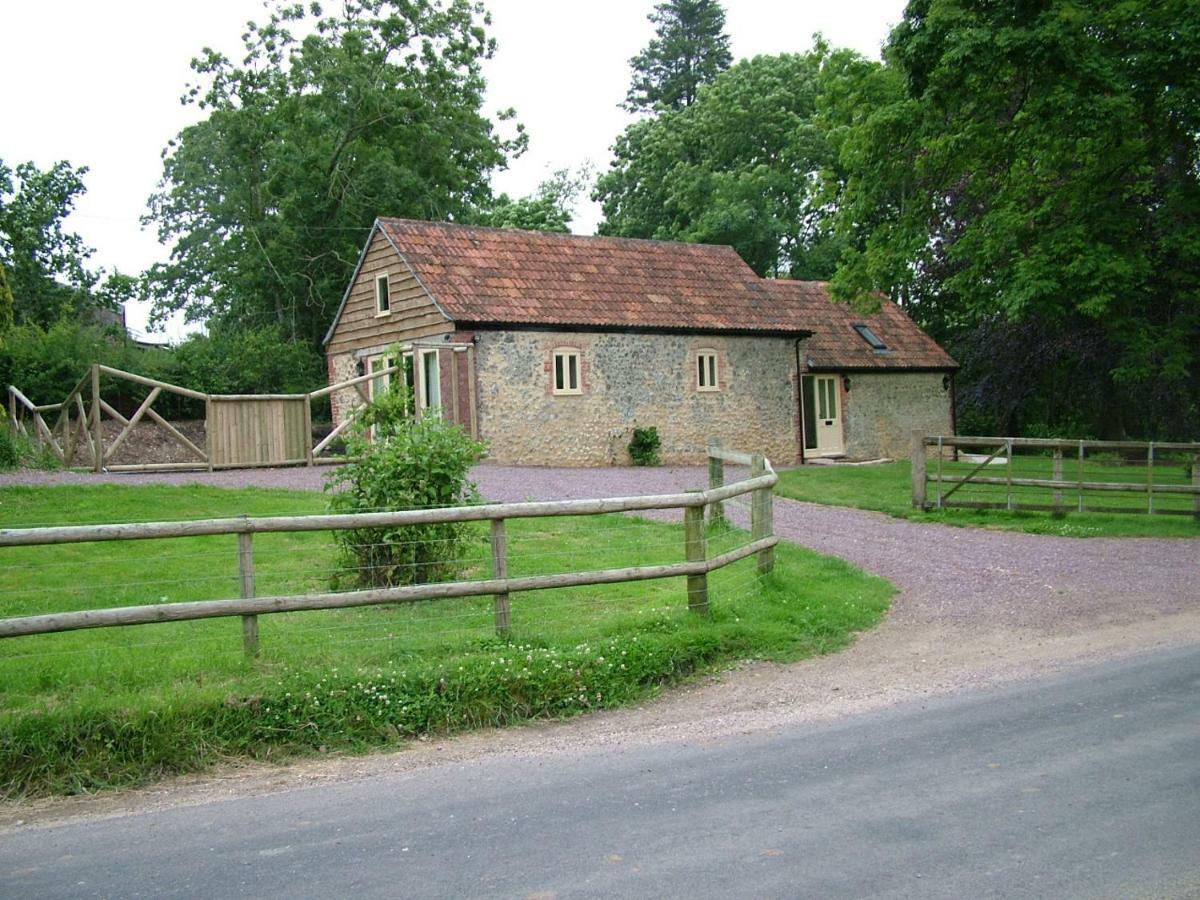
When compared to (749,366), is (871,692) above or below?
below

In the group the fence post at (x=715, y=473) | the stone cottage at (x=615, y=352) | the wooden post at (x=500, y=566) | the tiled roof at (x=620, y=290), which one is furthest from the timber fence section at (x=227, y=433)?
the wooden post at (x=500, y=566)

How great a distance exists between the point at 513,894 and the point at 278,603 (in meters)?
3.56

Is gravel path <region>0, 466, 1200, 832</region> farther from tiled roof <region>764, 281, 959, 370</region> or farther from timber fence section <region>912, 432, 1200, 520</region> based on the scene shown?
→ tiled roof <region>764, 281, 959, 370</region>

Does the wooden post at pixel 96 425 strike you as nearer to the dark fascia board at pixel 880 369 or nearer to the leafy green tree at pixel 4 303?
the leafy green tree at pixel 4 303

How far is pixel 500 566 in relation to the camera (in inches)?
313

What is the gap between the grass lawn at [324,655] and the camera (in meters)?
6.23

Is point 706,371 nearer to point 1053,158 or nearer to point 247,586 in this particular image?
point 1053,158

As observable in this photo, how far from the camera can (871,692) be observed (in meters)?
7.56

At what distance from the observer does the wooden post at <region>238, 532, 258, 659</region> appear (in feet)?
Result: 23.4

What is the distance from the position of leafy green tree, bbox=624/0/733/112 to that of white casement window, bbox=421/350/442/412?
4060cm

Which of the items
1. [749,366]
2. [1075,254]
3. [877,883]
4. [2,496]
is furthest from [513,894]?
[749,366]

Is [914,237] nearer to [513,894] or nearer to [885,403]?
[885,403]

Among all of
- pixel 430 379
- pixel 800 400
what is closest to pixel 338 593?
A: pixel 430 379

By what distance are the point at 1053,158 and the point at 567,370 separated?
38.8 feet
